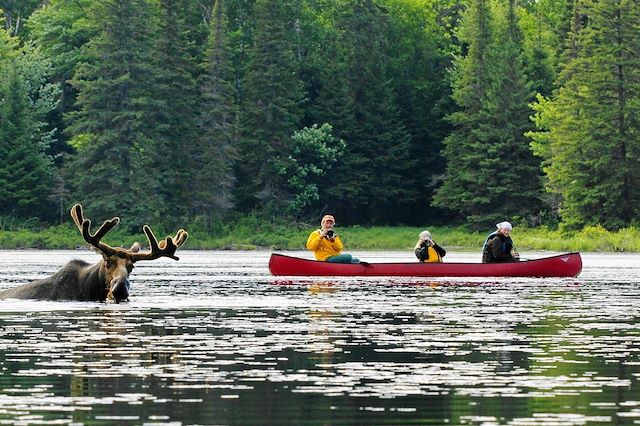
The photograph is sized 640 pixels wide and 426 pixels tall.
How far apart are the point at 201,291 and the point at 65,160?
6281 cm

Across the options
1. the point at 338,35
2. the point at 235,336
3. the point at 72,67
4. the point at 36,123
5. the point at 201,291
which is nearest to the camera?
the point at 235,336

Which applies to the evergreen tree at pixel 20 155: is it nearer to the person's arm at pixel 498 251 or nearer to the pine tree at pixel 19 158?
the pine tree at pixel 19 158

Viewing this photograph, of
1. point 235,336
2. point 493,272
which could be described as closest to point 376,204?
point 493,272

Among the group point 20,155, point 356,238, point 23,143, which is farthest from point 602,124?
point 20,155

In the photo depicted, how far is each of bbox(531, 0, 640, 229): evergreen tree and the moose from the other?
2335 inches

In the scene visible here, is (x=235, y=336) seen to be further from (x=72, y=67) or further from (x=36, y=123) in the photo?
(x=72, y=67)

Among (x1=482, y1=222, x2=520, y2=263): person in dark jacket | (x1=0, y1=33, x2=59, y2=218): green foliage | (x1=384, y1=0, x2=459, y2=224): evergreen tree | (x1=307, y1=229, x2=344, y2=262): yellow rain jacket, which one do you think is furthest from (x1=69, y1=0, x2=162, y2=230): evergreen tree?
(x1=482, y1=222, x2=520, y2=263): person in dark jacket

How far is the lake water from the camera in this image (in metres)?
14.3

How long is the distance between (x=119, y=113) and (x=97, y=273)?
215 feet

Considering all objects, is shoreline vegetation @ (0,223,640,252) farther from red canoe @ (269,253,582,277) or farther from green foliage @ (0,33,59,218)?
red canoe @ (269,253,582,277)

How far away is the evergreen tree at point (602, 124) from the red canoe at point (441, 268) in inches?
1723

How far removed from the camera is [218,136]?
93688 mm

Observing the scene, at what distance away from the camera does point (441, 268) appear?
40.7 metres

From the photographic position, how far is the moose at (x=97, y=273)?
2573cm
